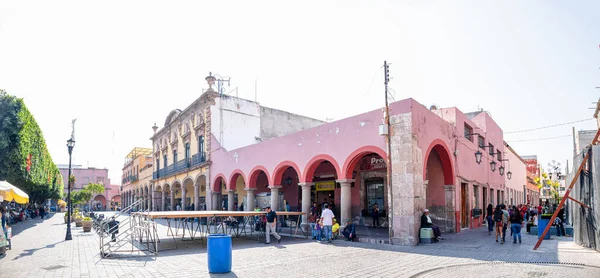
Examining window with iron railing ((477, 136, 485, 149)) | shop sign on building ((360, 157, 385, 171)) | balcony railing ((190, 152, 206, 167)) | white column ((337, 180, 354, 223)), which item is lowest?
white column ((337, 180, 354, 223))

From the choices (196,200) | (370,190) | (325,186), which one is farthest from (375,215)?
(196,200)

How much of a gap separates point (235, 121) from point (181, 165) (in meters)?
7.34

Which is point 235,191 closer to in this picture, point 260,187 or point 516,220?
point 260,187

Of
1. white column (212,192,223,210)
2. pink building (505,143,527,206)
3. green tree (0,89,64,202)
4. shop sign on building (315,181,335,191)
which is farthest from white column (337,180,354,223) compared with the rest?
pink building (505,143,527,206)

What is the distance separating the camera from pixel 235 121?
26.4 meters

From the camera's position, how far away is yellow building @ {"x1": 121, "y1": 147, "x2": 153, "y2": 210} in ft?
145

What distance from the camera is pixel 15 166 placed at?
1781 cm

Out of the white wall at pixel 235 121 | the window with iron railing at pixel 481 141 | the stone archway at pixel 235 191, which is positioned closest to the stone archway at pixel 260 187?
the stone archway at pixel 235 191

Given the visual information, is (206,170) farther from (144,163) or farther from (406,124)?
(144,163)

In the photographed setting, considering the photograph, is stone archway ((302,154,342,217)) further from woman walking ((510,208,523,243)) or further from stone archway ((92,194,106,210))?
stone archway ((92,194,106,210))

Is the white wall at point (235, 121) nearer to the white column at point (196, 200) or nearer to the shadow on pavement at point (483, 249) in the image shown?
the white column at point (196, 200)

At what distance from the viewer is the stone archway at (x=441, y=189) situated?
1599cm

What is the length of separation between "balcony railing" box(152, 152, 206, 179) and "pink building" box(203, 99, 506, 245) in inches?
88.5

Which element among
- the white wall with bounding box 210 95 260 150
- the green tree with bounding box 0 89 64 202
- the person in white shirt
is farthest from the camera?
the white wall with bounding box 210 95 260 150
